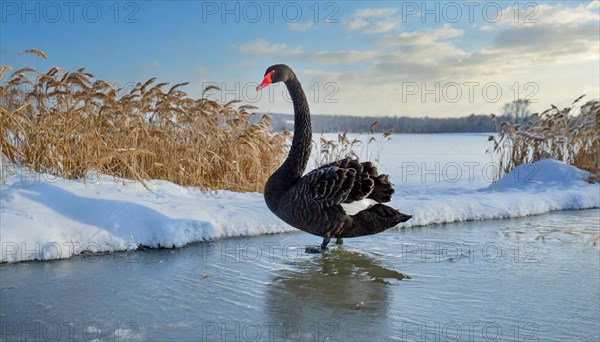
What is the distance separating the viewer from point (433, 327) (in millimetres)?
2510

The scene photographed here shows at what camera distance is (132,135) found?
24.5 feet

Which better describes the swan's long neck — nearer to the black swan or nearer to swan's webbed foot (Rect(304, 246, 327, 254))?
the black swan

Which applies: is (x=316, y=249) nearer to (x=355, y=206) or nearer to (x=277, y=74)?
(x=355, y=206)

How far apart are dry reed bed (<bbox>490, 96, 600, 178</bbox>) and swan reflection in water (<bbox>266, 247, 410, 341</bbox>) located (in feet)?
27.0

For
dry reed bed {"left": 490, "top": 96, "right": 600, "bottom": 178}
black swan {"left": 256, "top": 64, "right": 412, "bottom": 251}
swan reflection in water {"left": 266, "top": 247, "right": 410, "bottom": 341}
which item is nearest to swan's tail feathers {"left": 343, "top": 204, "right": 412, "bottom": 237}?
black swan {"left": 256, "top": 64, "right": 412, "bottom": 251}

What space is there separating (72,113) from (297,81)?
3513mm

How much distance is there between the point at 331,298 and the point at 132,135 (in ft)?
17.5

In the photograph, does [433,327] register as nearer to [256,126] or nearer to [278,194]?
[278,194]

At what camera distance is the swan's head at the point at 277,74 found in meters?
4.45

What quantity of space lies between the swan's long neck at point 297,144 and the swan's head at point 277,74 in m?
0.10

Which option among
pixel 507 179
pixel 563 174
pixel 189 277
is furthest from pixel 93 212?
pixel 563 174

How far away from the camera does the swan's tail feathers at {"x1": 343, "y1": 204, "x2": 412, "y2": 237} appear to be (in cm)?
399

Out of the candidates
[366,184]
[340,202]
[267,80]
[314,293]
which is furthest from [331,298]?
[267,80]

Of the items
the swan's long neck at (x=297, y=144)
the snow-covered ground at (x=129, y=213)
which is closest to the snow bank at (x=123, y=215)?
the snow-covered ground at (x=129, y=213)
